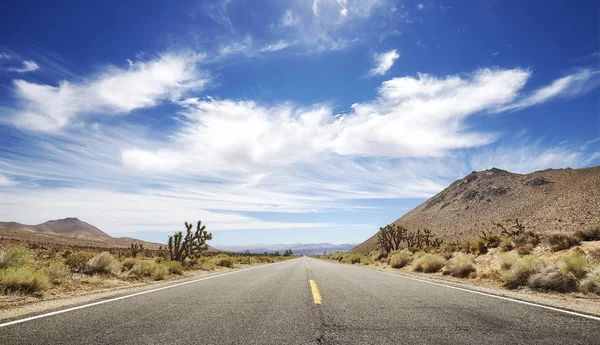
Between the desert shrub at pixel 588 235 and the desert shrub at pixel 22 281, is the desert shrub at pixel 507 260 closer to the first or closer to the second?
the desert shrub at pixel 588 235

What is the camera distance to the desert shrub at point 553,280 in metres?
10.2

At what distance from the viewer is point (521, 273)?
1175 cm

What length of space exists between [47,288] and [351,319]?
950 centimetres

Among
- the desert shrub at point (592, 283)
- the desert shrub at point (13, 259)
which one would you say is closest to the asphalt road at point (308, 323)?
the desert shrub at point (592, 283)

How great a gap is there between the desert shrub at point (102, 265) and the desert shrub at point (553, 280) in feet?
54.1

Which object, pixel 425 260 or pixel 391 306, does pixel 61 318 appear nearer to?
pixel 391 306

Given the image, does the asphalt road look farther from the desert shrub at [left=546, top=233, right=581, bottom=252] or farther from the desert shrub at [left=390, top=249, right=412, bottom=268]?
the desert shrub at [left=390, top=249, right=412, bottom=268]

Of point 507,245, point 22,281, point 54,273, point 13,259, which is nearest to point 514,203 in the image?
point 507,245

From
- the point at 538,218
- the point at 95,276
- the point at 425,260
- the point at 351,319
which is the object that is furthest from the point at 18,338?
the point at 538,218

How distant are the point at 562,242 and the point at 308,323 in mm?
17929

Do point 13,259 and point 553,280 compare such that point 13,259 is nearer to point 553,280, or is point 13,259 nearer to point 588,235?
point 553,280

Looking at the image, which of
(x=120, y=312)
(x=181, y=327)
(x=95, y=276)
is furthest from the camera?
(x=95, y=276)

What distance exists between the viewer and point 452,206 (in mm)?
106000

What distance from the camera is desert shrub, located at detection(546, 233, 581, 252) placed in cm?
1678
